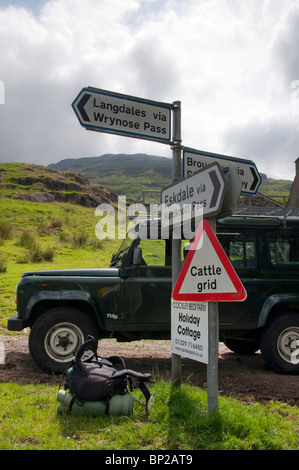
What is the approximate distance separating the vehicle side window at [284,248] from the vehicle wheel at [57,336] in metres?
3.11

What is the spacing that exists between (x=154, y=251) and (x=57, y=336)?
1948 millimetres

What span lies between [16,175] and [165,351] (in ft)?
244

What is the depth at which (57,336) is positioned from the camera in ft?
19.4

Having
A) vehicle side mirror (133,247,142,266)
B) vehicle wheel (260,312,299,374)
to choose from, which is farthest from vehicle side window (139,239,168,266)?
vehicle wheel (260,312,299,374)

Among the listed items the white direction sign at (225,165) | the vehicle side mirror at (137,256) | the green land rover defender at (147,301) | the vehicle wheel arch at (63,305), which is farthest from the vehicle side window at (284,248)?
the vehicle wheel arch at (63,305)

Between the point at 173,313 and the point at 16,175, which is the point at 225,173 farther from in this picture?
the point at 16,175

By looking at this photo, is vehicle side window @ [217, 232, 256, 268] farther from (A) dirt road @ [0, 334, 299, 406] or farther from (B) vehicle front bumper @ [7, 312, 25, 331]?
(B) vehicle front bumper @ [7, 312, 25, 331]

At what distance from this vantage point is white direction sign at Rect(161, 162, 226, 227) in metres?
3.51

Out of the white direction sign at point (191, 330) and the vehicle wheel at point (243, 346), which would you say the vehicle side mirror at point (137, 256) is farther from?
the vehicle wheel at point (243, 346)

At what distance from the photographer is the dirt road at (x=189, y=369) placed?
508cm

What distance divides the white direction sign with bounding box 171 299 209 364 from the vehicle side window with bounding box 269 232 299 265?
9.53ft

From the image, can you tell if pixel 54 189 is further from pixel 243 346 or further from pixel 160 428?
pixel 160 428

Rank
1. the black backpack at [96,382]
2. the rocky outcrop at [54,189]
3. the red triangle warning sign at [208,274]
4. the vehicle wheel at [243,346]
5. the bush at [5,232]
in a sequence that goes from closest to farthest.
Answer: the red triangle warning sign at [208,274], the black backpack at [96,382], the vehicle wheel at [243,346], the bush at [5,232], the rocky outcrop at [54,189]
